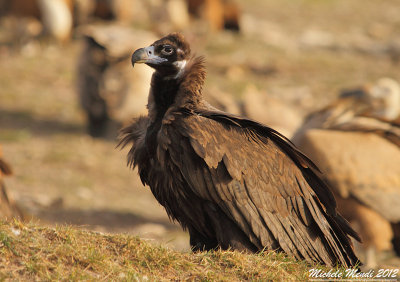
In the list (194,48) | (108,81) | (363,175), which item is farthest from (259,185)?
(194,48)

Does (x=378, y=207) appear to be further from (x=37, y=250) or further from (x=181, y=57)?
(x=37, y=250)

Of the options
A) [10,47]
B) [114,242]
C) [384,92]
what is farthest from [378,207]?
[10,47]

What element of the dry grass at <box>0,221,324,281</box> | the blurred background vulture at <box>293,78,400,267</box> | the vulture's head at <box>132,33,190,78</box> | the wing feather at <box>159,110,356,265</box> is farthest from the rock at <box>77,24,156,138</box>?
the dry grass at <box>0,221,324,281</box>

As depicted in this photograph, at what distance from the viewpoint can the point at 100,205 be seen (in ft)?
32.7

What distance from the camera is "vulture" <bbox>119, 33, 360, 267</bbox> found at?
4613mm

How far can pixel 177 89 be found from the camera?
5.06 metres

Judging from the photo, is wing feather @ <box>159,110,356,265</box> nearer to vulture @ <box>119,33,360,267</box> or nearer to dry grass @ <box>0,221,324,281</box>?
vulture @ <box>119,33,360,267</box>

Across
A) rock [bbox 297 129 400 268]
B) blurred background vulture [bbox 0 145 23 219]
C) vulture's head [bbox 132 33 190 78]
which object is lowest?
rock [bbox 297 129 400 268]

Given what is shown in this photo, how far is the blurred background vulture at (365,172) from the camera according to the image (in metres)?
7.58

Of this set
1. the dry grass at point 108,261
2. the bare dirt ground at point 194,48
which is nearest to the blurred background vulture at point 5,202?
the bare dirt ground at point 194,48

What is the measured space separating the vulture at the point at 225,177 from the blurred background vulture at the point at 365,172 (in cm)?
261

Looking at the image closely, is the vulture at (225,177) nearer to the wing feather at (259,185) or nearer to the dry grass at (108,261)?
the wing feather at (259,185)

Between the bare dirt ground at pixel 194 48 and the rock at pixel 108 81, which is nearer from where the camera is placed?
the bare dirt ground at pixel 194 48

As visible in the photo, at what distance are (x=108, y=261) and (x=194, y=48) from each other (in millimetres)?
13319
